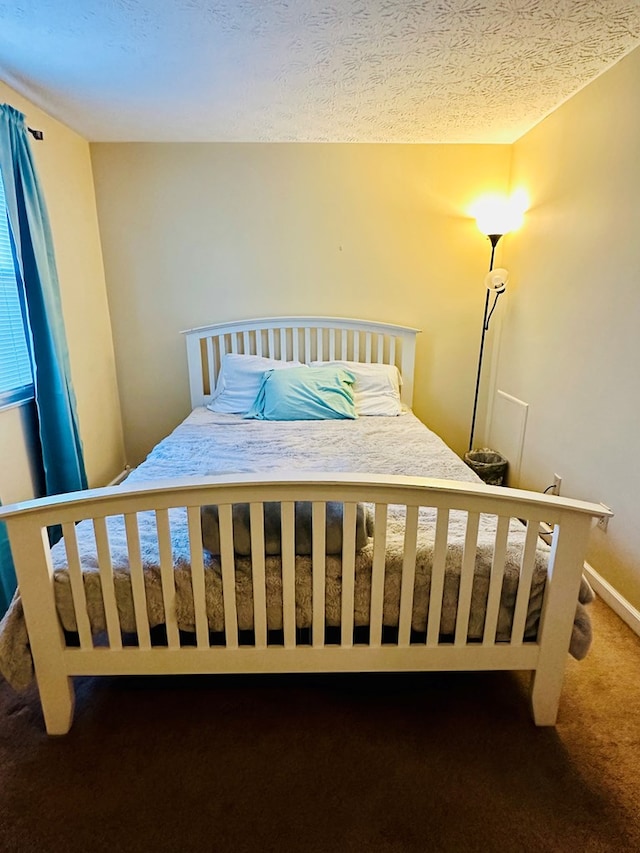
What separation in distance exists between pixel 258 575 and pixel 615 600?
5.35 ft

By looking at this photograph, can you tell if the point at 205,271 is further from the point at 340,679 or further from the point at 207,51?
the point at 340,679

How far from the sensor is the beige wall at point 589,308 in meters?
1.92

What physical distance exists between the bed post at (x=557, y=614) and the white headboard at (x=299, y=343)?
208 centimetres

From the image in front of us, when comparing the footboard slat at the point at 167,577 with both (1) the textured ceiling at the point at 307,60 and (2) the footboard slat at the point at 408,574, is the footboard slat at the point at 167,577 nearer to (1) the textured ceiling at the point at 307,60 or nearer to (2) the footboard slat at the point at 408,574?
(2) the footboard slat at the point at 408,574

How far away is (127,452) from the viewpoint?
3.49m

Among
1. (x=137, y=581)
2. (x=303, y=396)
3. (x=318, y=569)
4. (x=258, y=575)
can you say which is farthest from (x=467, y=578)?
(x=303, y=396)

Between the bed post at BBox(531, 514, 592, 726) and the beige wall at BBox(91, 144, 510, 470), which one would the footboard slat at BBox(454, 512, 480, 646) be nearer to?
the bed post at BBox(531, 514, 592, 726)

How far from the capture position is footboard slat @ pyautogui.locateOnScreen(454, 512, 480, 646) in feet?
4.19

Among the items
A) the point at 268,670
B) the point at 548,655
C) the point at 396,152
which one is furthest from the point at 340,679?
the point at 396,152

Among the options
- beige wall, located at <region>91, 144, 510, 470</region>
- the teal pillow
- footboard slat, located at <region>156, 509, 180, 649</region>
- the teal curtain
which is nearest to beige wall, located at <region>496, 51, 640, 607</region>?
beige wall, located at <region>91, 144, 510, 470</region>

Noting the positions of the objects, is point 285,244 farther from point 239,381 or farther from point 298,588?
point 298,588

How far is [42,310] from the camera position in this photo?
223 cm

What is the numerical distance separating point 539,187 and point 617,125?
72 cm

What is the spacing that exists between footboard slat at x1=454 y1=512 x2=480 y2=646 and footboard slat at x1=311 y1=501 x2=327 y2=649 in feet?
1.31
